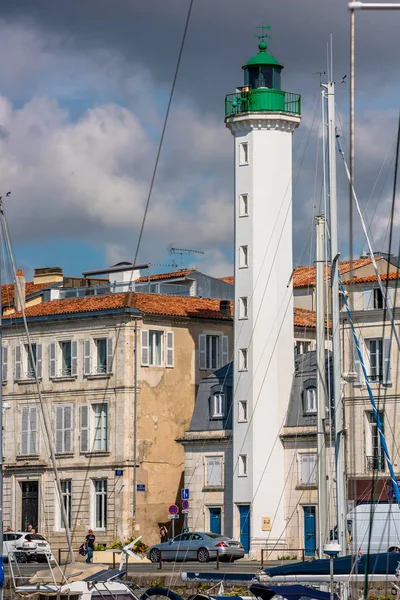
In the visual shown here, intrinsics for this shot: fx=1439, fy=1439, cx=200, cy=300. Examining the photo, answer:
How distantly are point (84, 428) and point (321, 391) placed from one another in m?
27.8

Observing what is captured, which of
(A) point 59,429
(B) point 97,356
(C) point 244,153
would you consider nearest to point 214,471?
(B) point 97,356

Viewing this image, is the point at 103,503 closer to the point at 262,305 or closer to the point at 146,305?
the point at 146,305

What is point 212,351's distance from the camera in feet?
244

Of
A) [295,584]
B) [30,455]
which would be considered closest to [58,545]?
[30,455]

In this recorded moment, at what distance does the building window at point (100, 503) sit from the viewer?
233 ft

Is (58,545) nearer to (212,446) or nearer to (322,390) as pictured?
(212,446)

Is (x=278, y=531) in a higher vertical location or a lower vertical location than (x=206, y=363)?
lower

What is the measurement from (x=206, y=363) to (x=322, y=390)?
91.2ft

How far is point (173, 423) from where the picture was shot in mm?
72125

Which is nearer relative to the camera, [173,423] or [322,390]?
[322,390]

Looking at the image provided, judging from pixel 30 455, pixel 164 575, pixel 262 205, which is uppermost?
pixel 262 205

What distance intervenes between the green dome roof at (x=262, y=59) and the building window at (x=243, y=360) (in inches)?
532

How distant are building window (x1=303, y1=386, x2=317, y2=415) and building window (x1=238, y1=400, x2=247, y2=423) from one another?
2756 millimetres

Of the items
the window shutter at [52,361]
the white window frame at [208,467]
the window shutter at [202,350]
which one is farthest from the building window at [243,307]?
the window shutter at [52,361]
